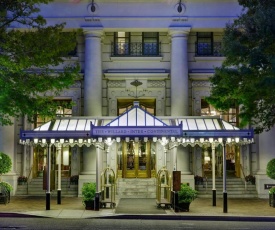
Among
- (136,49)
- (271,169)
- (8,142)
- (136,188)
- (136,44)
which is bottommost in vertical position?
(136,188)

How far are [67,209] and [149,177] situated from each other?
8.80m

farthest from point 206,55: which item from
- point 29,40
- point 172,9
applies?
point 29,40

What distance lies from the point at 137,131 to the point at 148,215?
3.60m

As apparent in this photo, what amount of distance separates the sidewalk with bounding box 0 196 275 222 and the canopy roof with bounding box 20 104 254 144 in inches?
118

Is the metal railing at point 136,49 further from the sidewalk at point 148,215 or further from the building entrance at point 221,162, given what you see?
the sidewalk at point 148,215

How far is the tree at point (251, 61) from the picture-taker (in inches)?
830

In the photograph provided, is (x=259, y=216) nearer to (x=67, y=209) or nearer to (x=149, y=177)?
(x=67, y=209)

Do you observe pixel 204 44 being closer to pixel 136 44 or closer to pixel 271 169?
pixel 136 44

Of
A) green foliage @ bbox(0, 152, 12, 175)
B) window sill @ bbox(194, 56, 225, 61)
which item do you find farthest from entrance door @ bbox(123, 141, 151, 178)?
green foliage @ bbox(0, 152, 12, 175)

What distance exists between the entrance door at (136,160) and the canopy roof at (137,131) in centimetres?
651

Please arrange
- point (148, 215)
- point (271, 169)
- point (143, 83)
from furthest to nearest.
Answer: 1. point (143, 83)
2. point (271, 169)
3. point (148, 215)

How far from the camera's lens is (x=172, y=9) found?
102 feet

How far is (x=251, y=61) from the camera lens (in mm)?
21703

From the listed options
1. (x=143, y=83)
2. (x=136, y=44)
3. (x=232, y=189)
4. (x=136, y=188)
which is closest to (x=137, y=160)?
(x=136, y=188)
